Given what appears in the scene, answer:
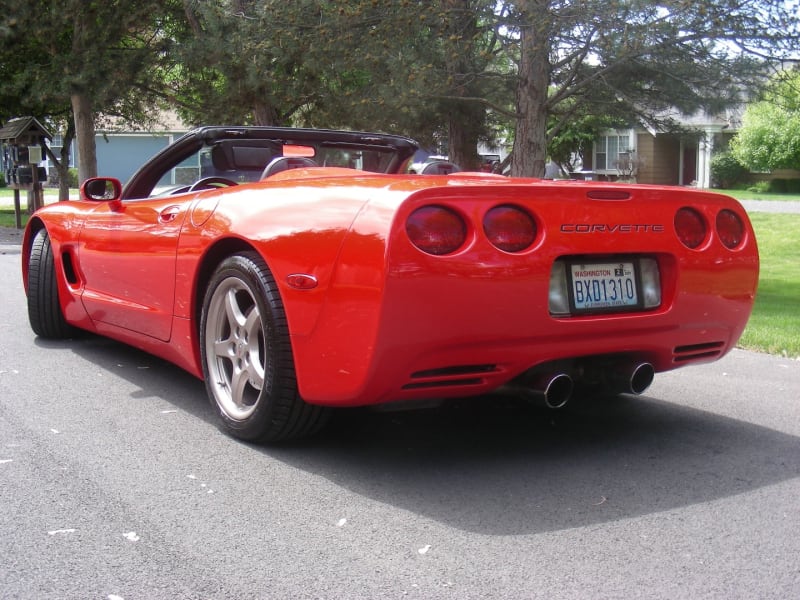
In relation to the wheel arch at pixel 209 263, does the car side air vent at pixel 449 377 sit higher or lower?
lower

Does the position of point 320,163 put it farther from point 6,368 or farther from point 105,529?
point 105,529

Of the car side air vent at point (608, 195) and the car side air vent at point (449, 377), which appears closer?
the car side air vent at point (449, 377)

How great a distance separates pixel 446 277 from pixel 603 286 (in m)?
0.76

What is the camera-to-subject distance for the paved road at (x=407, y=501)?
2844mm

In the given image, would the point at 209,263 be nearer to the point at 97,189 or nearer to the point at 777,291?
the point at 97,189

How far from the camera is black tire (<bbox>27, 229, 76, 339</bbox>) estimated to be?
6.25 m

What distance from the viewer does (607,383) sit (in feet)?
13.4

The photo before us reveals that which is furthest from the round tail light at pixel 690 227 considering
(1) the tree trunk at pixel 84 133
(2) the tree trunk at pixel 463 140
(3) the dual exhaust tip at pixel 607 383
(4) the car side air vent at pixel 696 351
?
(1) the tree trunk at pixel 84 133

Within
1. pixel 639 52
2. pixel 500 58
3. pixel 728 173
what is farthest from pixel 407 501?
pixel 728 173

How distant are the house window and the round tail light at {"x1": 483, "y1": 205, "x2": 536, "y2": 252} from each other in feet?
135

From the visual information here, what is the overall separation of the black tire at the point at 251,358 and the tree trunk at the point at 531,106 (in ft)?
20.8

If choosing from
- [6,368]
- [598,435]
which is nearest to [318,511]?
[598,435]

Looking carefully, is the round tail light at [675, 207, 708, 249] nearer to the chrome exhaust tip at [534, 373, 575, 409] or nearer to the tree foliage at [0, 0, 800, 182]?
the chrome exhaust tip at [534, 373, 575, 409]

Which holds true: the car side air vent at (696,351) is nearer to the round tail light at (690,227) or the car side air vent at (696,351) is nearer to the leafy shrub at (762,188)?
the round tail light at (690,227)
